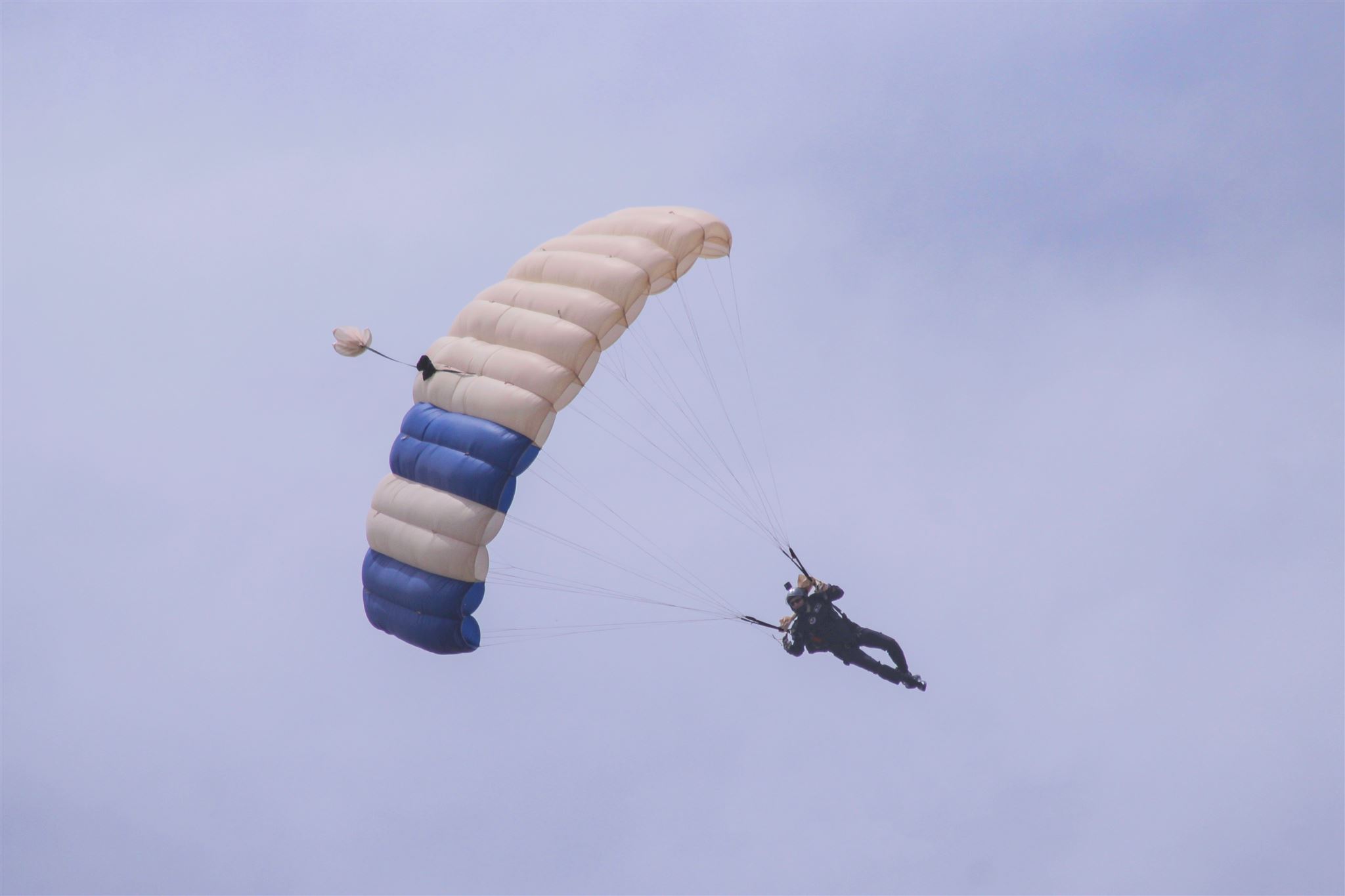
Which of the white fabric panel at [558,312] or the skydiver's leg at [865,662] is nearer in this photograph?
the skydiver's leg at [865,662]

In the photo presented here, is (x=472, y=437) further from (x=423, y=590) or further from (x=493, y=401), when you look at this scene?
(x=423, y=590)

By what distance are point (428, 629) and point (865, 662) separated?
19.7 ft

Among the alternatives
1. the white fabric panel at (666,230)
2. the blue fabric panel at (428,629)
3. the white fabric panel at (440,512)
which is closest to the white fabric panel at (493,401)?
the white fabric panel at (440,512)

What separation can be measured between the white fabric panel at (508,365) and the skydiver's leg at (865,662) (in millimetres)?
5240

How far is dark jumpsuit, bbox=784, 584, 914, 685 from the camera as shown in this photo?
22.8 m

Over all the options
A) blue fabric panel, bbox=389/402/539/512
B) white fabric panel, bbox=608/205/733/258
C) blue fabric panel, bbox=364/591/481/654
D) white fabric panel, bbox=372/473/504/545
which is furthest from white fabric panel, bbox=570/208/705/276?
blue fabric panel, bbox=364/591/481/654

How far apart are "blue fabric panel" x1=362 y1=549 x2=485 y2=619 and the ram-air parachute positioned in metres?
0.02

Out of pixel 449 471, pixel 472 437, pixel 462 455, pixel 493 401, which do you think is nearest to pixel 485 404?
pixel 493 401

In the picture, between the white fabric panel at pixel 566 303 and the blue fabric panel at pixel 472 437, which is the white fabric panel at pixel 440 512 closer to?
the blue fabric panel at pixel 472 437

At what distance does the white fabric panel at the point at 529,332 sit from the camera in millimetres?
23641

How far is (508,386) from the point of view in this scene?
23625mm

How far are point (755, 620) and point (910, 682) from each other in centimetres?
226

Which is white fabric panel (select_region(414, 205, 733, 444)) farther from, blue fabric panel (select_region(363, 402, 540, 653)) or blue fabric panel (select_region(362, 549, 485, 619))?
blue fabric panel (select_region(362, 549, 485, 619))

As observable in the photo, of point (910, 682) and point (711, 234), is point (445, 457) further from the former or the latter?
point (910, 682)
